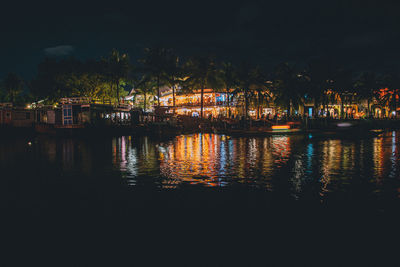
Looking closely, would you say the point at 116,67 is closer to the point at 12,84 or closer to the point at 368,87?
the point at 12,84

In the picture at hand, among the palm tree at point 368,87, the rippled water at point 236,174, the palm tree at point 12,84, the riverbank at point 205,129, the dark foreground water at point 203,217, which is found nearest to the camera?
the dark foreground water at point 203,217

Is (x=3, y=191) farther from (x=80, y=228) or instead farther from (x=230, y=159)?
(x=230, y=159)

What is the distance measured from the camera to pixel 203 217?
762 cm

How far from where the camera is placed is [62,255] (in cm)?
574

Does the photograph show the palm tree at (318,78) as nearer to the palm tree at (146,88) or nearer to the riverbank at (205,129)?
the riverbank at (205,129)

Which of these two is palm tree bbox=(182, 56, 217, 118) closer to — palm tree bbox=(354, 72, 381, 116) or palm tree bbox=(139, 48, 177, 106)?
palm tree bbox=(139, 48, 177, 106)

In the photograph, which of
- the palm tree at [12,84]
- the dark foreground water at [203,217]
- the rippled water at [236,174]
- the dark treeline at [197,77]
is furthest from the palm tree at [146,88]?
the dark foreground water at [203,217]

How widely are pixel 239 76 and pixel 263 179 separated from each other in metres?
53.8

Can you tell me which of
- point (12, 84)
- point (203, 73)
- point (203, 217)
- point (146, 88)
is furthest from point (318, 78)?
point (12, 84)

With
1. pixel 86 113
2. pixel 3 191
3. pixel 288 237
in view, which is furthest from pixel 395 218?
pixel 86 113

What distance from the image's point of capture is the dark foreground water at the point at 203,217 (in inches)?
223

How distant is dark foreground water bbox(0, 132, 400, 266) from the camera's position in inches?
223

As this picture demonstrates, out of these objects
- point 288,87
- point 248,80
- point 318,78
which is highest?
point 318,78

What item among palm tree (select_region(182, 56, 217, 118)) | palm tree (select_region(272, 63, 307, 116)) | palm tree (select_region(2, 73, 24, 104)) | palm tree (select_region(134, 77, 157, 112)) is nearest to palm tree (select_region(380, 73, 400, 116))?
palm tree (select_region(272, 63, 307, 116))
